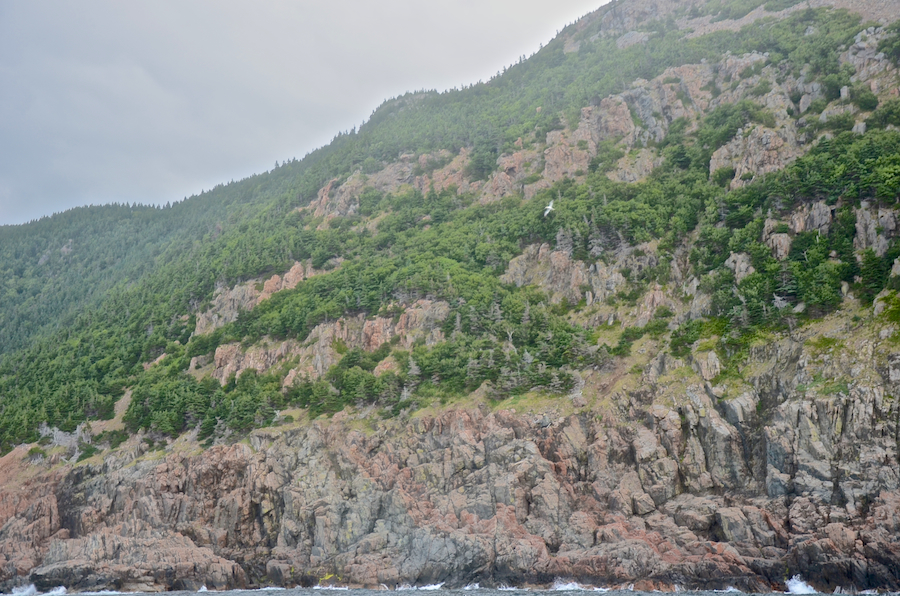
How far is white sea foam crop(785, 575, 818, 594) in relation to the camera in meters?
48.3

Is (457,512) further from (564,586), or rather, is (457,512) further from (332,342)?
(332,342)

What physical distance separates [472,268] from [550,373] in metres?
33.5

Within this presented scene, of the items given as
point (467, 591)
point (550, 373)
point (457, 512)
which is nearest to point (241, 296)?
point (550, 373)

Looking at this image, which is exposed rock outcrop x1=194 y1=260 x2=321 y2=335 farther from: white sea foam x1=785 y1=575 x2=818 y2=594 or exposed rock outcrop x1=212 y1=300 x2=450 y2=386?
white sea foam x1=785 y1=575 x2=818 y2=594

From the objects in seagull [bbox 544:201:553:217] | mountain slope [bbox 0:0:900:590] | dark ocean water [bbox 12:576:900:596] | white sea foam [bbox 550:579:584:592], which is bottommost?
white sea foam [bbox 550:579:584:592]

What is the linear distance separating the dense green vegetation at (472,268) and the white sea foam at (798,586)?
2580 cm

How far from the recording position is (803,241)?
240 ft

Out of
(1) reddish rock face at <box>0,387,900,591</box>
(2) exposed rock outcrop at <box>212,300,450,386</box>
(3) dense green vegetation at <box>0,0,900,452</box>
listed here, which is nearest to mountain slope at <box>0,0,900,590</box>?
(1) reddish rock face at <box>0,387,900,591</box>

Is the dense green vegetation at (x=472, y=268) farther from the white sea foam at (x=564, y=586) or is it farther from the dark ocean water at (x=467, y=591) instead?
the dark ocean water at (x=467, y=591)

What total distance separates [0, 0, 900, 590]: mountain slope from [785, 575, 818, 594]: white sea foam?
841 millimetres

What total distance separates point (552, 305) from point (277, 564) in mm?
48025

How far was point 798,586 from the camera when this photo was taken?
4872 cm

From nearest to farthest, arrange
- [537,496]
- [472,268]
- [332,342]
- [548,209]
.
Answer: [537,496]
[332,342]
[472,268]
[548,209]

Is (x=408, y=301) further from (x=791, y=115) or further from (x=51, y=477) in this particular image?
(x=791, y=115)
